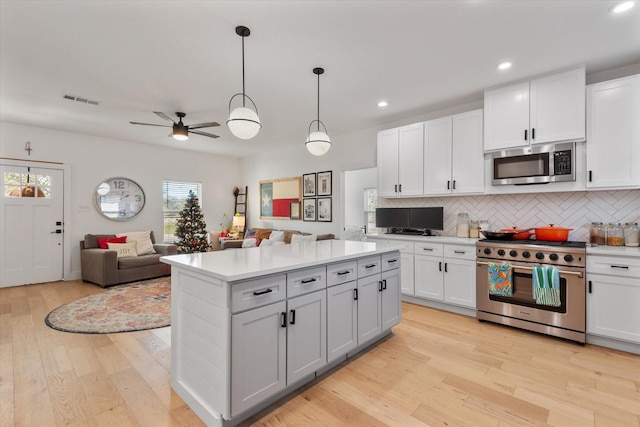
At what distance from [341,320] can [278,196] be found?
16.0ft

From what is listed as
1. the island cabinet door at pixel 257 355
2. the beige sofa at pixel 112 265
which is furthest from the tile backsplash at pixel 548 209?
the beige sofa at pixel 112 265

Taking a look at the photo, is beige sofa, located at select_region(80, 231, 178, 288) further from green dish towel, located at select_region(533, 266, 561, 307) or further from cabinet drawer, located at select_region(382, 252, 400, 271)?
green dish towel, located at select_region(533, 266, 561, 307)

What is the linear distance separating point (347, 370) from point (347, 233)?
2.89m

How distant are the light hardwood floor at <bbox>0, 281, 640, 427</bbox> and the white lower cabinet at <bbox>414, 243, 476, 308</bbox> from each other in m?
0.55

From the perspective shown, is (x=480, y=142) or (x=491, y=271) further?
(x=480, y=142)

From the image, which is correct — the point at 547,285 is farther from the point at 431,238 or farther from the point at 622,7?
the point at 622,7

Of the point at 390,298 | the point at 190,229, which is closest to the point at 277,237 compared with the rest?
the point at 190,229

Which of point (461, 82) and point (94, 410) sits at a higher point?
point (461, 82)

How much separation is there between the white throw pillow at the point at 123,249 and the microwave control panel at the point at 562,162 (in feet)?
21.6

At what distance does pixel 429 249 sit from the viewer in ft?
12.8

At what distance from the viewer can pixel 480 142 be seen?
3.68 meters

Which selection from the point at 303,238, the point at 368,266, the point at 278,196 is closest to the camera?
the point at 368,266

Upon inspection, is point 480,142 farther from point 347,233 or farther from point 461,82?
point 347,233

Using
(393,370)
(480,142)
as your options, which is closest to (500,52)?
(480,142)
